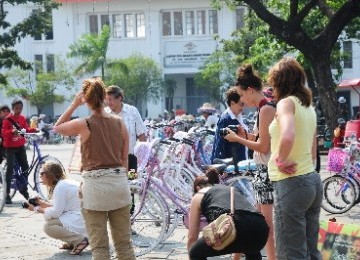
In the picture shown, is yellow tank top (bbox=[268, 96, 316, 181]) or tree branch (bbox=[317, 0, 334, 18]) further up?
tree branch (bbox=[317, 0, 334, 18])

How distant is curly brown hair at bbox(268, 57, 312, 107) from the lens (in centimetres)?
488

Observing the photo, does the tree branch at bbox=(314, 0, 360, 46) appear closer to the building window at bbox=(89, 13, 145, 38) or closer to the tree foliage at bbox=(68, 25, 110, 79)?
the tree foliage at bbox=(68, 25, 110, 79)

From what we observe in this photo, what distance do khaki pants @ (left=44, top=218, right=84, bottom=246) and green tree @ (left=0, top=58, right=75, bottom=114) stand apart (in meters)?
41.3

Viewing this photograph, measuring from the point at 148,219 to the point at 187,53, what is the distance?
4490 centimetres

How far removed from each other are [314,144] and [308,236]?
661mm

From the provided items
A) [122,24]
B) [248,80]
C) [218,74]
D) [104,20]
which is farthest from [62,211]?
[104,20]

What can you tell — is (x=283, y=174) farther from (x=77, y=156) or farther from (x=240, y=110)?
(x=77, y=156)

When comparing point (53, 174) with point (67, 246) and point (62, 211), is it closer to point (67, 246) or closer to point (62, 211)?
point (62, 211)

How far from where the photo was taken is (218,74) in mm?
45781

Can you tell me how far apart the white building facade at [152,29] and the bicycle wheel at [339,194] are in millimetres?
41199

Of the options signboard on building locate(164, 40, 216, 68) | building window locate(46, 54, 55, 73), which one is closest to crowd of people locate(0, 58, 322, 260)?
signboard on building locate(164, 40, 216, 68)

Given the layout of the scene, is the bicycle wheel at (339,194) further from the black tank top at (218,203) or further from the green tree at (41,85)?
the green tree at (41,85)

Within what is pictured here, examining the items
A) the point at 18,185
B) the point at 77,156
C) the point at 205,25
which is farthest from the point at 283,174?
the point at 205,25

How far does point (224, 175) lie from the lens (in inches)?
299
